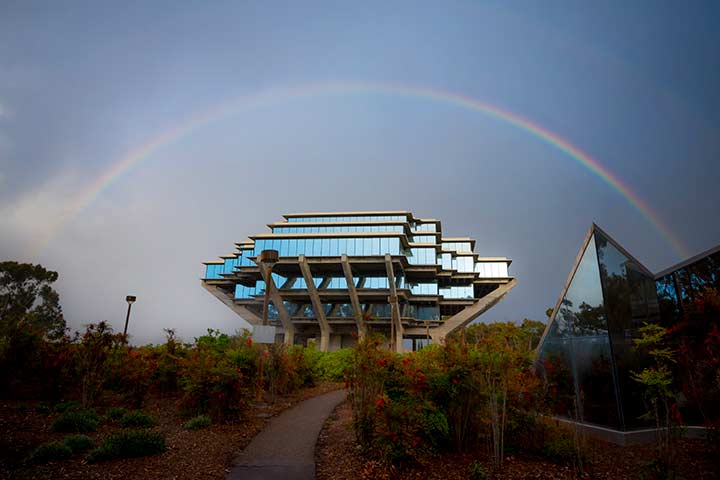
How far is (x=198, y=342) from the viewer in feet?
45.9

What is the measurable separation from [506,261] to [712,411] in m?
51.1

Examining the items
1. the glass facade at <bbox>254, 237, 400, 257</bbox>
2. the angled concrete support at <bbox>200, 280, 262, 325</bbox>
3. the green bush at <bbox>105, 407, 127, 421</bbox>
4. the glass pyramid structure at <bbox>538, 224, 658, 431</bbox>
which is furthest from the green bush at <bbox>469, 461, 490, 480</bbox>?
the angled concrete support at <bbox>200, 280, 262, 325</bbox>

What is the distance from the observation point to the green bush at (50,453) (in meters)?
6.29

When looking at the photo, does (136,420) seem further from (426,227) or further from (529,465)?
(426,227)

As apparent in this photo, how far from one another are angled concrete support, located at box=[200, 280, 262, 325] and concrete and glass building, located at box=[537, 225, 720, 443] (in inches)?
1734

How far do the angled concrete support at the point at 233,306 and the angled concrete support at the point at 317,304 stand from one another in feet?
27.5

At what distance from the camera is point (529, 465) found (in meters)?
7.08

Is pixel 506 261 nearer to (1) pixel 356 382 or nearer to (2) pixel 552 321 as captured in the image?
(2) pixel 552 321

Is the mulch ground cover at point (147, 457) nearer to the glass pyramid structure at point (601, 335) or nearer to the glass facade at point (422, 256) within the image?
the glass pyramid structure at point (601, 335)

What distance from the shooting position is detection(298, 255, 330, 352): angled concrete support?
44.6 metres

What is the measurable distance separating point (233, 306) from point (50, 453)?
50342 mm

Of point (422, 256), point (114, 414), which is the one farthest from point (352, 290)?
point (114, 414)

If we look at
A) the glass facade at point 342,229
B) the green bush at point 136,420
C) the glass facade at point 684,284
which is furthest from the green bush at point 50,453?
the glass facade at point 342,229

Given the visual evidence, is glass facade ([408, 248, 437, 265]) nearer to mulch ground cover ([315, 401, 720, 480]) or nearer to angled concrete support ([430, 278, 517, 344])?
angled concrete support ([430, 278, 517, 344])
